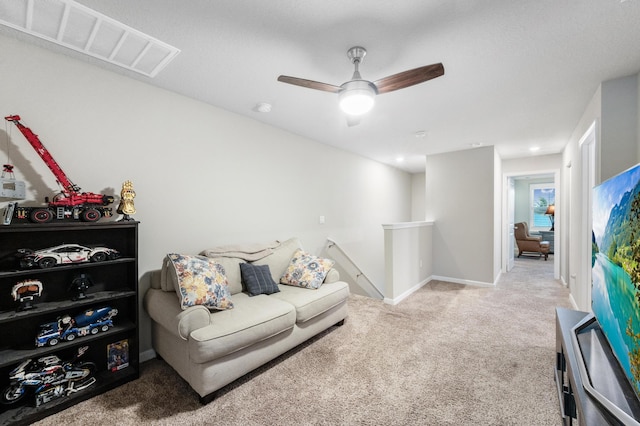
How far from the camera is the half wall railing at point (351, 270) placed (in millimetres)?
4453

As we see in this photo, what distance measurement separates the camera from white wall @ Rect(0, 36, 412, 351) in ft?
6.33

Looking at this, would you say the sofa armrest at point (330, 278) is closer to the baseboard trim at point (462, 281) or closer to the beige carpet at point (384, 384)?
the beige carpet at point (384, 384)

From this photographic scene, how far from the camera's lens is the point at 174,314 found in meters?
1.95

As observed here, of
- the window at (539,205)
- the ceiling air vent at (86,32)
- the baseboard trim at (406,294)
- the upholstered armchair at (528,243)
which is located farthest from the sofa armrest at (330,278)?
the window at (539,205)

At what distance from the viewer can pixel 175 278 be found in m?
2.10

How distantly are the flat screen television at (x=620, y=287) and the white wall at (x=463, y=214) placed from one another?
3.37 metres

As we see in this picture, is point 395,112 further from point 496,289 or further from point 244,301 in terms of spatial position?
point 496,289

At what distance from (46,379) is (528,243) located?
9.39 metres

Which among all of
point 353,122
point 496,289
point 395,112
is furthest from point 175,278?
point 496,289

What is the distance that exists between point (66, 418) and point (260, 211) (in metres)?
2.27

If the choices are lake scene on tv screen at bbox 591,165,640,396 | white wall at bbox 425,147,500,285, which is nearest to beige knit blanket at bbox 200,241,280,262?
lake scene on tv screen at bbox 591,165,640,396

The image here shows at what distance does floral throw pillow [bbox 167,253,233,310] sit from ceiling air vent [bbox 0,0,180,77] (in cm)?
152

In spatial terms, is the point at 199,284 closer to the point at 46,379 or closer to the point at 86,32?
the point at 46,379

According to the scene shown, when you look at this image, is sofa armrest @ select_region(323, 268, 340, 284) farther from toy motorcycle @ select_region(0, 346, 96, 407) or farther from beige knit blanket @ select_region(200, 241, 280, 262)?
toy motorcycle @ select_region(0, 346, 96, 407)
